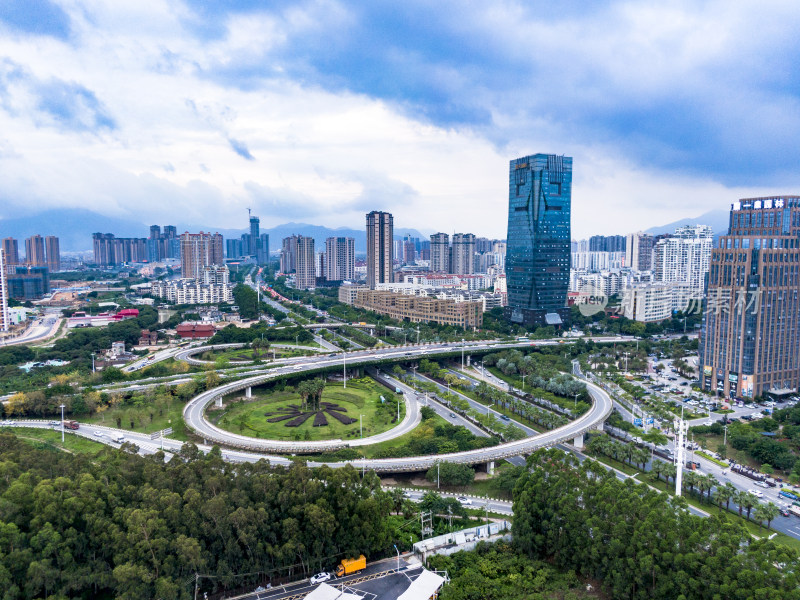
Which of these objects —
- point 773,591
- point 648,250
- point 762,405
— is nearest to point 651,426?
point 762,405

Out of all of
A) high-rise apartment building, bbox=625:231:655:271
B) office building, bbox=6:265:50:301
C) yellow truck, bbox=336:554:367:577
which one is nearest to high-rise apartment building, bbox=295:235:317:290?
office building, bbox=6:265:50:301

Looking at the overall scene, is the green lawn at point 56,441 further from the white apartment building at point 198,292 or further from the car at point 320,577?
the white apartment building at point 198,292

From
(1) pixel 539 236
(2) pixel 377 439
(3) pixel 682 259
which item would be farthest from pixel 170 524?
(3) pixel 682 259

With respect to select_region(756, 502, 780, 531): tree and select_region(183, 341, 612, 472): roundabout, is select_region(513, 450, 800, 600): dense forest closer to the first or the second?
select_region(756, 502, 780, 531): tree

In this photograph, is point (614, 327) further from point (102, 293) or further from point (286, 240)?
point (286, 240)

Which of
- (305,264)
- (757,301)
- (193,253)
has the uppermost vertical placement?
(193,253)

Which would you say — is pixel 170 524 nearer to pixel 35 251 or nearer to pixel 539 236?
pixel 539 236

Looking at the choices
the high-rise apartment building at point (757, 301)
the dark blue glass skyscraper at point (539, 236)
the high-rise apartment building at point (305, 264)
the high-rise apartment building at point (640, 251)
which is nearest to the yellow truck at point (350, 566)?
the high-rise apartment building at point (757, 301)
